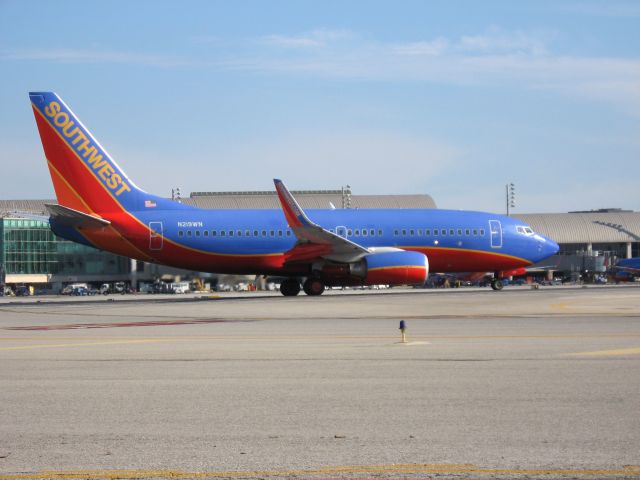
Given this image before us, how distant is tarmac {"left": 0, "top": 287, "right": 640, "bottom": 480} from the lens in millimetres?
8836

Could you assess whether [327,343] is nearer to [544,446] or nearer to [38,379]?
[38,379]

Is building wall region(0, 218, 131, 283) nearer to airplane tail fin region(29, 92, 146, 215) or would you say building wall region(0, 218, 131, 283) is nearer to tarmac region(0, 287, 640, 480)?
airplane tail fin region(29, 92, 146, 215)

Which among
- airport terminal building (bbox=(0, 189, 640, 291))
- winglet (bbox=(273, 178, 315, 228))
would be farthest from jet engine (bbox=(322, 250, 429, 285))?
airport terminal building (bbox=(0, 189, 640, 291))

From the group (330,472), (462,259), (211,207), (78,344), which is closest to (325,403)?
Answer: (330,472)

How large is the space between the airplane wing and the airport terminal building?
138 feet

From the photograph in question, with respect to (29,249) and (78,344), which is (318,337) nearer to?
(78,344)

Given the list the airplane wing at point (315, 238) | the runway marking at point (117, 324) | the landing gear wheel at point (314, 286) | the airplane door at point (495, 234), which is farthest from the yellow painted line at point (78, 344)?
A: the airplane door at point (495, 234)

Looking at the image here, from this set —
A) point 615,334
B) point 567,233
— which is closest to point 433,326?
point 615,334

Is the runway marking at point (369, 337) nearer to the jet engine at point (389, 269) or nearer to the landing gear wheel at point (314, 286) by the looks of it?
the jet engine at point (389, 269)

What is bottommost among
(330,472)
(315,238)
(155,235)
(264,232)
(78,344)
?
(330,472)

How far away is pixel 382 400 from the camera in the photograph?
12391 mm

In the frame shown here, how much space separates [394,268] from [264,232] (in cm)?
731

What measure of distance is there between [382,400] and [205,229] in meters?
36.7

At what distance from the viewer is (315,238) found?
1837 inches
